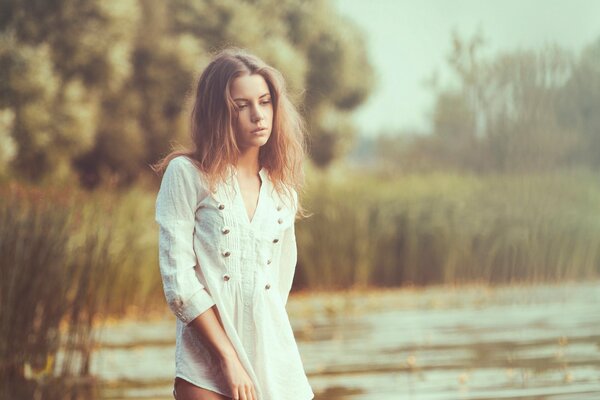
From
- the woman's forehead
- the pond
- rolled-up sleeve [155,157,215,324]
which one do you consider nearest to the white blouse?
rolled-up sleeve [155,157,215,324]

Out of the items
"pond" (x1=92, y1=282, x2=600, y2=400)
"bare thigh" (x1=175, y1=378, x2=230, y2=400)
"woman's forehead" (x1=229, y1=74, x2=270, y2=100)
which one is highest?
"woman's forehead" (x1=229, y1=74, x2=270, y2=100)

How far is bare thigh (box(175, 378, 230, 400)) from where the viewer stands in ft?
5.78

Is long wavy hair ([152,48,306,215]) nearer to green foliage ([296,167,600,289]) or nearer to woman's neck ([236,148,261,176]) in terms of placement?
woman's neck ([236,148,261,176])

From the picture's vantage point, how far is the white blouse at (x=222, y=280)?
1765mm

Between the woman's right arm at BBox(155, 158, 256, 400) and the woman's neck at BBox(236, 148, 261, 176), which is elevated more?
the woman's neck at BBox(236, 148, 261, 176)

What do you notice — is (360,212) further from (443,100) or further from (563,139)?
(443,100)

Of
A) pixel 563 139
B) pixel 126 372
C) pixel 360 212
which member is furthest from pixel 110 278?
A: pixel 563 139

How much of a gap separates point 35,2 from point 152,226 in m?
3.38

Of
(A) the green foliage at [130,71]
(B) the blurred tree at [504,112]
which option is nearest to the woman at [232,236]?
(B) the blurred tree at [504,112]

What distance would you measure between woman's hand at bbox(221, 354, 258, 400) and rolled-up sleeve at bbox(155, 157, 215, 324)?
80mm

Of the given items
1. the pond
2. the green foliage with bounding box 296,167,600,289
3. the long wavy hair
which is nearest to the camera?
the long wavy hair

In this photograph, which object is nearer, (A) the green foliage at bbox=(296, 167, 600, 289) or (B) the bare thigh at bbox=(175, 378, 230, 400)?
(B) the bare thigh at bbox=(175, 378, 230, 400)

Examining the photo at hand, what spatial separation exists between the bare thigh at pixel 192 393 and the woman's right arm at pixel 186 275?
5cm

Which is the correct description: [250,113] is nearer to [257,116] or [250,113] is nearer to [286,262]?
[257,116]
